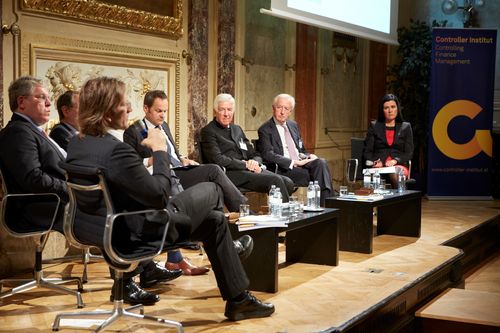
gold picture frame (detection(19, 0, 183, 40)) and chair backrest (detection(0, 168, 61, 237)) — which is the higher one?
gold picture frame (detection(19, 0, 183, 40))

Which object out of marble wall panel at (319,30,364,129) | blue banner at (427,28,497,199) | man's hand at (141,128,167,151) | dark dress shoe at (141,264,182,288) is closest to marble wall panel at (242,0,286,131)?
marble wall panel at (319,30,364,129)

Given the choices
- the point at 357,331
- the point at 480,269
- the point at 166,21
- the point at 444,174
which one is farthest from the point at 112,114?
the point at 444,174

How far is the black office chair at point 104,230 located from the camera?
326cm

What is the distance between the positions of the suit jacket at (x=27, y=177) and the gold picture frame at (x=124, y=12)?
152 cm

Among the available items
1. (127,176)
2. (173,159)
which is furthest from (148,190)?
(173,159)

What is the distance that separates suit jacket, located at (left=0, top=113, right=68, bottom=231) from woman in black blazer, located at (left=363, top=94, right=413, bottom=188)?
383 centimetres

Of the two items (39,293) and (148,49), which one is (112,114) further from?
(148,49)

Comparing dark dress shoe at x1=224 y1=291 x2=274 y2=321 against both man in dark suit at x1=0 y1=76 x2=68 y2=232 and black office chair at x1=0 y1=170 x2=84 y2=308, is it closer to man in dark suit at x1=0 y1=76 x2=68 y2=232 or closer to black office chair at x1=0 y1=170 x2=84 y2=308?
black office chair at x1=0 y1=170 x2=84 y2=308

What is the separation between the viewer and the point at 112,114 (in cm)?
342

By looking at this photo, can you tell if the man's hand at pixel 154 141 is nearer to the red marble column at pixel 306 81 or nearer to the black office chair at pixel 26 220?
the black office chair at pixel 26 220

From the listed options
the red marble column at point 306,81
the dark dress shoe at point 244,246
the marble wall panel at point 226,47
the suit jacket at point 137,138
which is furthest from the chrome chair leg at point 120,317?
the red marble column at point 306,81

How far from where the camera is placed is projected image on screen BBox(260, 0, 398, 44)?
7471 millimetres

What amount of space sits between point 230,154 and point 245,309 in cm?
264

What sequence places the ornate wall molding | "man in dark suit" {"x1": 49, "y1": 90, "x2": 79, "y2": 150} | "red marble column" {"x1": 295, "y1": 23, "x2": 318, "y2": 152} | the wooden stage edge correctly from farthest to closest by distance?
"red marble column" {"x1": 295, "y1": 23, "x2": 318, "y2": 152} < the ornate wall molding < "man in dark suit" {"x1": 49, "y1": 90, "x2": 79, "y2": 150} < the wooden stage edge
